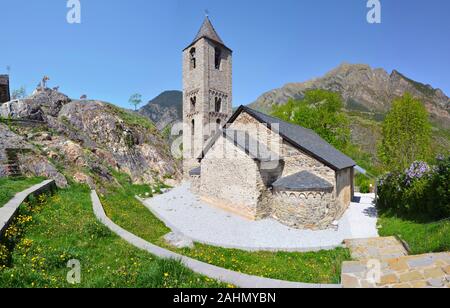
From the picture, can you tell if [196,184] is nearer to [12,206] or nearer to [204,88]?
[204,88]

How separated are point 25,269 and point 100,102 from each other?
28459 mm

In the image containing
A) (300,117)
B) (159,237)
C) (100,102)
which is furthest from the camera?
(300,117)

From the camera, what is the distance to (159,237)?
34.4 feet

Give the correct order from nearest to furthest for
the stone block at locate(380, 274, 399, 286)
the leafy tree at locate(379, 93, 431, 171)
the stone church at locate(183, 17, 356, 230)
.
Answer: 1. the stone block at locate(380, 274, 399, 286)
2. the stone church at locate(183, 17, 356, 230)
3. the leafy tree at locate(379, 93, 431, 171)

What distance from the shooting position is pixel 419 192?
1266 centimetres

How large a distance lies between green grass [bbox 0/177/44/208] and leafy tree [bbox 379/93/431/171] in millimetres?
21431

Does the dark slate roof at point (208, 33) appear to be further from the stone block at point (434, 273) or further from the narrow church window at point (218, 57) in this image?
the stone block at point (434, 273)

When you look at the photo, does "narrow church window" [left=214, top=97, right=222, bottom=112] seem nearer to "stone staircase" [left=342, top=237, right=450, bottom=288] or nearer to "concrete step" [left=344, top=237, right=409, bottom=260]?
"concrete step" [left=344, top=237, right=409, bottom=260]

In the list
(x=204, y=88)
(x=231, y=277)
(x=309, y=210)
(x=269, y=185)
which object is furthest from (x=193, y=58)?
(x=231, y=277)

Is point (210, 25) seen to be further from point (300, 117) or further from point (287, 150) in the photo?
point (287, 150)

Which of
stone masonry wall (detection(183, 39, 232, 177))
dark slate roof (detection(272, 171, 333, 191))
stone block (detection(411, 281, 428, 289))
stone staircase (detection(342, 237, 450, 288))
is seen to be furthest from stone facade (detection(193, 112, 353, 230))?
stone masonry wall (detection(183, 39, 232, 177))

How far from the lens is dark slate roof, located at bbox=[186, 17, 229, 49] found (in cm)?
2844

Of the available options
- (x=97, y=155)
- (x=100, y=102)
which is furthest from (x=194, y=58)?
(x=97, y=155)
